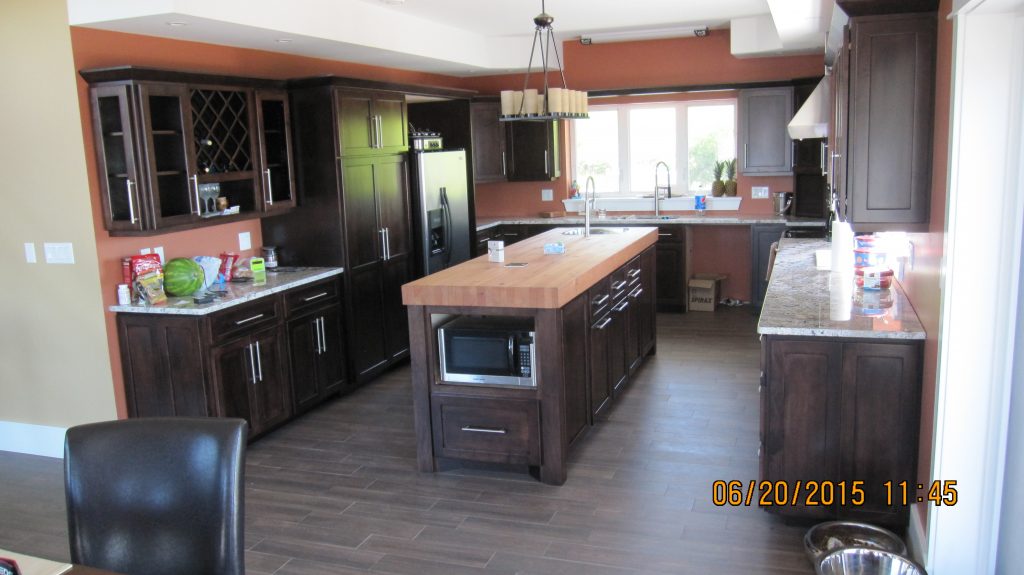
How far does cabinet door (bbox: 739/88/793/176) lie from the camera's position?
7.24 meters

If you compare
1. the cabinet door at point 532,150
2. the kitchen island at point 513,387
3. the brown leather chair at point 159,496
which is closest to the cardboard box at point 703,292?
the cabinet door at point 532,150

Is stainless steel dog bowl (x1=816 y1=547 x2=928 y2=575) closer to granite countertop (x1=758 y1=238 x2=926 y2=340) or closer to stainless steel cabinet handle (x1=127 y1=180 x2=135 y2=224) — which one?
granite countertop (x1=758 y1=238 x2=926 y2=340)

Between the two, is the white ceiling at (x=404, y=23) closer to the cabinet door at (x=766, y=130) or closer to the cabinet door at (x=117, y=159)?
the cabinet door at (x=117, y=159)

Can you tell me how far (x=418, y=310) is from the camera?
402cm

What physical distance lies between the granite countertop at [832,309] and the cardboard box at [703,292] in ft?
9.23

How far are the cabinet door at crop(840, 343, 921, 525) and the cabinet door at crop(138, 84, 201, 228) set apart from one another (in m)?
3.38

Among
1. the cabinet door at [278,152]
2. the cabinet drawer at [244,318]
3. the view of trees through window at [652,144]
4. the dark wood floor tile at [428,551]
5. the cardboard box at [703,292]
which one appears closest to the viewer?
the dark wood floor tile at [428,551]

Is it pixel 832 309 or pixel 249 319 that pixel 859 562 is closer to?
pixel 832 309

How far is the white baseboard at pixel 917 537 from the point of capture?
9.71 feet

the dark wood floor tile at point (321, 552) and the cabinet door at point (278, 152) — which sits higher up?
the cabinet door at point (278, 152)

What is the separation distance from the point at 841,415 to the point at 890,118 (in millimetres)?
1194

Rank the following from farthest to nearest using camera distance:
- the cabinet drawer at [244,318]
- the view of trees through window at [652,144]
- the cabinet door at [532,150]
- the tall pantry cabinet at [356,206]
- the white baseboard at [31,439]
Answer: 1. the cabinet door at [532,150]
2. the view of trees through window at [652,144]
3. the tall pantry cabinet at [356,206]
4. the white baseboard at [31,439]
5. the cabinet drawer at [244,318]

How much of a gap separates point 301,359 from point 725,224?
430 cm

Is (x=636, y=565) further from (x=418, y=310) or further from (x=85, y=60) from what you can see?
(x=85, y=60)
